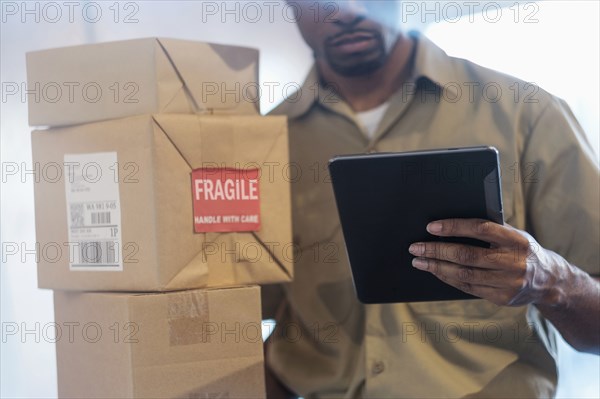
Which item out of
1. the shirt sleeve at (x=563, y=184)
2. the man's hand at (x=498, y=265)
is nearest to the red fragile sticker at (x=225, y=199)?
the man's hand at (x=498, y=265)

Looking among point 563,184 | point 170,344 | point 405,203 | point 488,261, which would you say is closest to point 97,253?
point 170,344

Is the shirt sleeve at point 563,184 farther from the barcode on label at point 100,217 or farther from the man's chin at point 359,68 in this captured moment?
the barcode on label at point 100,217

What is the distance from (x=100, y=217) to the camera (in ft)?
3.30

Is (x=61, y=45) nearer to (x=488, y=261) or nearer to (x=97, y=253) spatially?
(x=97, y=253)

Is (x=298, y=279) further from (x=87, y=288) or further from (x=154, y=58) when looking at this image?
(x=154, y=58)

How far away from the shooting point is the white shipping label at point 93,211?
0.99 metres

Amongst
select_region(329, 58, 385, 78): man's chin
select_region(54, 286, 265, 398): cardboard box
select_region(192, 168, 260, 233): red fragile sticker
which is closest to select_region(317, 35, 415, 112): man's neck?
select_region(329, 58, 385, 78): man's chin

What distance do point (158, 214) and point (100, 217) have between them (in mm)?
111

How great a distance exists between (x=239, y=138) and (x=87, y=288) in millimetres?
321

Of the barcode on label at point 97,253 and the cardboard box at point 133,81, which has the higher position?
the cardboard box at point 133,81

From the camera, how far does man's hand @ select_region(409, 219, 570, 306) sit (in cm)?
94

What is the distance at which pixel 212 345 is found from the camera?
100 centimetres

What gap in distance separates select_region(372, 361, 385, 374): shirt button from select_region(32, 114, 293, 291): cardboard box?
287 mm

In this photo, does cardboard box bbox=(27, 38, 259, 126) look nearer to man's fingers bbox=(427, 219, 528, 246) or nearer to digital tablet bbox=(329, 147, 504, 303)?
digital tablet bbox=(329, 147, 504, 303)
